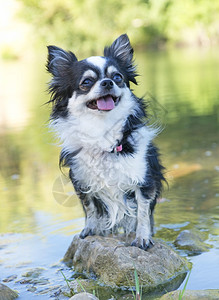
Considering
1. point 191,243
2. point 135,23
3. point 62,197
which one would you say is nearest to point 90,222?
point 191,243

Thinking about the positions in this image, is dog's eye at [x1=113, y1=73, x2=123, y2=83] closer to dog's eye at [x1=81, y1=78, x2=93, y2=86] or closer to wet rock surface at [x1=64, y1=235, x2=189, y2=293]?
dog's eye at [x1=81, y1=78, x2=93, y2=86]

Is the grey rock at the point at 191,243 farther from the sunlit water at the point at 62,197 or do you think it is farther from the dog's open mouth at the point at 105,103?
the dog's open mouth at the point at 105,103

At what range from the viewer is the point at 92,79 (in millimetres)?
4266

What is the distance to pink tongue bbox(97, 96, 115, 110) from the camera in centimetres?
420

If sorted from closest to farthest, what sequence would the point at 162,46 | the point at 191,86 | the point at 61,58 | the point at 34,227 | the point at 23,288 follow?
the point at 23,288 < the point at 61,58 < the point at 34,227 < the point at 191,86 < the point at 162,46

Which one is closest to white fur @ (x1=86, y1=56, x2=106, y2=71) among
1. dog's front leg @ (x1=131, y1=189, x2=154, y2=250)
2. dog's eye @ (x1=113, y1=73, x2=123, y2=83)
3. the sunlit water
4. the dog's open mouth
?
dog's eye @ (x1=113, y1=73, x2=123, y2=83)

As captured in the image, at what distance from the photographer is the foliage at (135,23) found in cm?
4141

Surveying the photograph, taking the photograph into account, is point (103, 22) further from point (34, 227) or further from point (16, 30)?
point (34, 227)

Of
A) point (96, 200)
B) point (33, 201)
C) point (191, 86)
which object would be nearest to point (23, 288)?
point (96, 200)

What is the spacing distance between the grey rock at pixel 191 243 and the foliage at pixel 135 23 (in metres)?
37.4

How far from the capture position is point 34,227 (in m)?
5.58

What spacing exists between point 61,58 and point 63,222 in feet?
6.18

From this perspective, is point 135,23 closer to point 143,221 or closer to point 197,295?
point 143,221

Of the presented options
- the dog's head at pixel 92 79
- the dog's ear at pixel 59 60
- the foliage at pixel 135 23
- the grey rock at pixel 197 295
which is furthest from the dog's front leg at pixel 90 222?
the foliage at pixel 135 23
